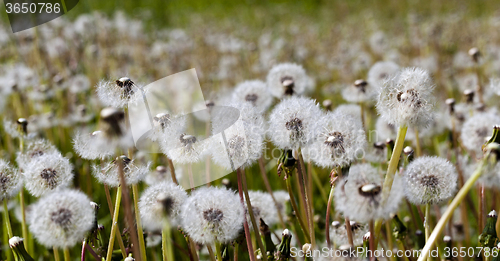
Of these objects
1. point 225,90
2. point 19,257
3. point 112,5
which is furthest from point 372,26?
point 19,257

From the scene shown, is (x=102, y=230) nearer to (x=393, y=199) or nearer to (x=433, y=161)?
(x=393, y=199)

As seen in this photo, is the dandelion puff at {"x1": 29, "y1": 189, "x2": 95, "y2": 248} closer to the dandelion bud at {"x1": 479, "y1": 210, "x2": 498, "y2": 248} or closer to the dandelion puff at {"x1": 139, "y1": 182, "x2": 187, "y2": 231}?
the dandelion puff at {"x1": 139, "y1": 182, "x2": 187, "y2": 231}

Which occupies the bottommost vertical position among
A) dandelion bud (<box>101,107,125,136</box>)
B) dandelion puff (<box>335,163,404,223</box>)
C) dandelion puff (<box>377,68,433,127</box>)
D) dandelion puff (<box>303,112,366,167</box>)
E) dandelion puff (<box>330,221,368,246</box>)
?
dandelion puff (<box>330,221,368,246</box>)

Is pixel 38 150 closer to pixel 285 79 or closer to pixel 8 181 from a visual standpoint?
pixel 8 181

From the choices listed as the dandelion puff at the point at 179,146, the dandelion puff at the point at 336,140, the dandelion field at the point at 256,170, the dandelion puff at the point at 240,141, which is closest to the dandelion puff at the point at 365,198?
the dandelion field at the point at 256,170

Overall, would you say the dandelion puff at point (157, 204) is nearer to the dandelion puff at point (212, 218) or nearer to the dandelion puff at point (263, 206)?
the dandelion puff at point (212, 218)

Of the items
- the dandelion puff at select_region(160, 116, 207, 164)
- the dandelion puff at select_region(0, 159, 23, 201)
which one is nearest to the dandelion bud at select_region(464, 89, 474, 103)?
the dandelion puff at select_region(160, 116, 207, 164)
